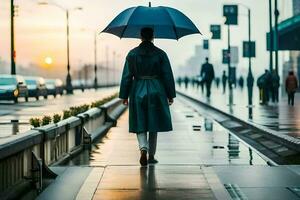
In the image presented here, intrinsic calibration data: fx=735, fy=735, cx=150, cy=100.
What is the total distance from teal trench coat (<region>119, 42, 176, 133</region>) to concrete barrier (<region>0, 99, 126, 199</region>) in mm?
1350

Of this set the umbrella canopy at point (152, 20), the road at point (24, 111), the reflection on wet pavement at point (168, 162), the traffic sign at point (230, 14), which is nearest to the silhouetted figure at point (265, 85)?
the traffic sign at point (230, 14)

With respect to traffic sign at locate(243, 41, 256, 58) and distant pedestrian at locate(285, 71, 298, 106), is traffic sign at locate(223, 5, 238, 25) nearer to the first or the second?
traffic sign at locate(243, 41, 256, 58)

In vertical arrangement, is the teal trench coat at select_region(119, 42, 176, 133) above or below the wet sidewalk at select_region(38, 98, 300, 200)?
above

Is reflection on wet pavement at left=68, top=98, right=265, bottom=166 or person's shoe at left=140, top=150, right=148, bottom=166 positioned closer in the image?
person's shoe at left=140, top=150, right=148, bottom=166

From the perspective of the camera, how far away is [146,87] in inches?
428

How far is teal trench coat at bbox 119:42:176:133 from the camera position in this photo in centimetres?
1082

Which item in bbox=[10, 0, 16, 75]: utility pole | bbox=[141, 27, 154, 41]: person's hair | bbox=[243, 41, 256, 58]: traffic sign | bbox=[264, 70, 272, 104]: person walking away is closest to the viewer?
bbox=[141, 27, 154, 41]: person's hair

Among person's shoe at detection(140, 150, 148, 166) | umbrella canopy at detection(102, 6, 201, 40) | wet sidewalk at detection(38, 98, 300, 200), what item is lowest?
wet sidewalk at detection(38, 98, 300, 200)

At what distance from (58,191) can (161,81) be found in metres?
2.80

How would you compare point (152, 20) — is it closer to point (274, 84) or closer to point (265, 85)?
point (265, 85)

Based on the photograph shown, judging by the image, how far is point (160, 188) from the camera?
902 cm

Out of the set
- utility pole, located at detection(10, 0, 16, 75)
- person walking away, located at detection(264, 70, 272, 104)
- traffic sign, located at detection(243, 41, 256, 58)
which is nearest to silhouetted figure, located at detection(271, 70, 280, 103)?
person walking away, located at detection(264, 70, 272, 104)

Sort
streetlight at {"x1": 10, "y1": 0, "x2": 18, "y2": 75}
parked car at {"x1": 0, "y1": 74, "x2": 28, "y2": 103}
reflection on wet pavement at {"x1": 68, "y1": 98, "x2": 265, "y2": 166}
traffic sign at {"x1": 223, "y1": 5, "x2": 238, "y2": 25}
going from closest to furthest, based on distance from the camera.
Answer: reflection on wet pavement at {"x1": 68, "y1": 98, "x2": 265, "y2": 166}
parked car at {"x1": 0, "y1": 74, "x2": 28, "y2": 103}
traffic sign at {"x1": 223, "y1": 5, "x2": 238, "y2": 25}
streetlight at {"x1": 10, "y1": 0, "x2": 18, "y2": 75}

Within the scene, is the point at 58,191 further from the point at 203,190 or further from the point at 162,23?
the point at 162,23
